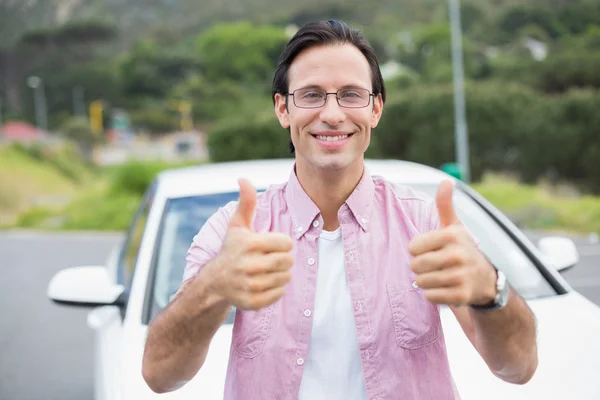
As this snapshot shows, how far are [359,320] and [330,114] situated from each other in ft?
1.38

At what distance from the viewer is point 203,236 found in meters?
1.73

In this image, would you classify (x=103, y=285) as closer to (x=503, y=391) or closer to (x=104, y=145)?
(x=503, y=391)

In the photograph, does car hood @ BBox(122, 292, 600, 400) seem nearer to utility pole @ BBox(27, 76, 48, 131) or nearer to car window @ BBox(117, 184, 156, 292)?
car window @ BBox(117, 184, 156, 292)

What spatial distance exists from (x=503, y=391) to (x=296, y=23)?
84.1 metres

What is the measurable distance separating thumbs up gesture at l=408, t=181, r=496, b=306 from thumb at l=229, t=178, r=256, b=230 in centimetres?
30

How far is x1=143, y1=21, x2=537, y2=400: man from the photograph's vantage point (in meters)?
1.66

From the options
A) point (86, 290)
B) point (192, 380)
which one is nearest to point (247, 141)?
point (86, 290)

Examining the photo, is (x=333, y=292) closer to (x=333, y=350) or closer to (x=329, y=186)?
(x=333, y=350)

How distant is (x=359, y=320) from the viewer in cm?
171

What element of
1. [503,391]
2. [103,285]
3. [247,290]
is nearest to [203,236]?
[247,290]

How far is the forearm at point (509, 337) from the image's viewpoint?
152 cm

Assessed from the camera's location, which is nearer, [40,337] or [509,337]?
[509,337]

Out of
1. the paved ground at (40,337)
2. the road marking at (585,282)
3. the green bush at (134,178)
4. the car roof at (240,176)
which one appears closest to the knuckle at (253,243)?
the car roof at (240,176)

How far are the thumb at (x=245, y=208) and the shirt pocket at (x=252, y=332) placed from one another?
281 mm
